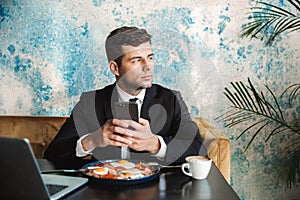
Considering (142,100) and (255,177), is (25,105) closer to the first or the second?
(142,100)

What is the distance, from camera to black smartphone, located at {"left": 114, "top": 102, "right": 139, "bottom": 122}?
5.67 feet

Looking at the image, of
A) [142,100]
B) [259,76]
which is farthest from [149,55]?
[259,76]

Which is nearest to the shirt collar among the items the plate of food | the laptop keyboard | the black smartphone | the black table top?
the black smartphone

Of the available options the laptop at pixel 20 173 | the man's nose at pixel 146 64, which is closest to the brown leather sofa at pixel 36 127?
the man's nose at pixel 146 64

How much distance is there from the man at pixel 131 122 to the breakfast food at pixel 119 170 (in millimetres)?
147

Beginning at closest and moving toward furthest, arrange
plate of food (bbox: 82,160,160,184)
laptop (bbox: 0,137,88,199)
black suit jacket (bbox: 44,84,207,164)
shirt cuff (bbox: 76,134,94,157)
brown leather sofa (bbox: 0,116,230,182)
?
1. laptop (bbox: 0,137,88,199)
2. plate of food (bbox: 82,160,160,184)
3. shirt cuff (bbox: 76,134,94,157)
4. black suit jacket (bbox: 44,84,207,164)
5. brown leather sofa (bbox: 0,116,230,182)

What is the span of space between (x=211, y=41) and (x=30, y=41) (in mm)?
1073

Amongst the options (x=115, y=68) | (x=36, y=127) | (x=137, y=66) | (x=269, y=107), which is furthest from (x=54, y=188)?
(x=269, y=107)

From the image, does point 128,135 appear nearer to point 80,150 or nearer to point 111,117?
point 80,150

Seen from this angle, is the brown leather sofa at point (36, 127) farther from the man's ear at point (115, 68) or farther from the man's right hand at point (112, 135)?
the man's right hand at point (112, 135)

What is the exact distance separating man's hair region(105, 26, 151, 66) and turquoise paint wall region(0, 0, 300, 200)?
157mm

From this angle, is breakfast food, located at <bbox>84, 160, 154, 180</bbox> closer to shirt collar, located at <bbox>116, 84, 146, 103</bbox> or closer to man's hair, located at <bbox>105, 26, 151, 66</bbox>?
shirt collar, located at <bbox>116, 84, 146, 103</bbox>

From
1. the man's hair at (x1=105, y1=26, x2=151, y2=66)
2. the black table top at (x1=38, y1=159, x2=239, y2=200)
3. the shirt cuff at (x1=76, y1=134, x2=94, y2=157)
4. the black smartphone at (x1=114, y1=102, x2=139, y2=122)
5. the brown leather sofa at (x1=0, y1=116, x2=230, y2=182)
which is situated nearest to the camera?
the black table top at (x1=38, y1=159, x2=239, y2=200)

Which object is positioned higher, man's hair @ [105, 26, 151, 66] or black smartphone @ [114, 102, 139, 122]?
man's hair @ [105, 26, 151, 66]
